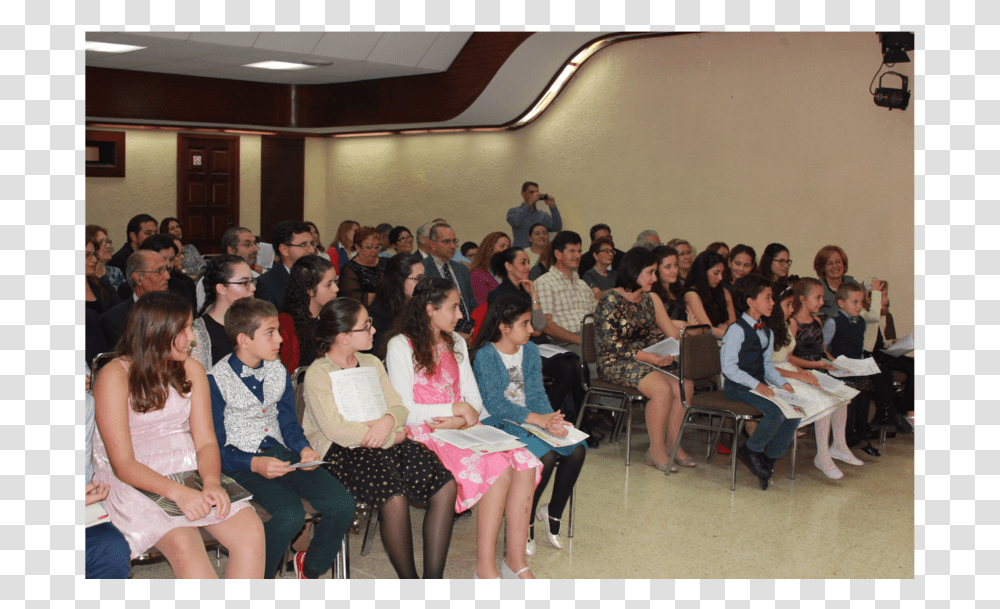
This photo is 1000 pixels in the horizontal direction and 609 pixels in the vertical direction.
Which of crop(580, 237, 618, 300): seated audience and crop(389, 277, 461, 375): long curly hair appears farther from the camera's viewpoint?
crop(580, 237, 618, 300): seated audience

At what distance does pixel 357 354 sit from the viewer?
340 cm

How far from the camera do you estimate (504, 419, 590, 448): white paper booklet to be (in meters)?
3.54

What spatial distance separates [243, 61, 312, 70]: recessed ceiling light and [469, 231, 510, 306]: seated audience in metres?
3.76

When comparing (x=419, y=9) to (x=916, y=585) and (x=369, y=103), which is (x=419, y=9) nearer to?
(x=916, y=585)

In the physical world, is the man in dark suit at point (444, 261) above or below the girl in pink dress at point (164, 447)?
above

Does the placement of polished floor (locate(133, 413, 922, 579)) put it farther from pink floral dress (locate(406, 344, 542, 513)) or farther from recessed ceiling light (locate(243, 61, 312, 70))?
recessed ceiling light (locate(243, 61, 312, 70))

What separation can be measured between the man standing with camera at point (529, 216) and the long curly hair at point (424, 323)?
19.0 feet

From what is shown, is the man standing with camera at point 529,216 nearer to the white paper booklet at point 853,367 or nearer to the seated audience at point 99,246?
the white paper booklet at point 853,367

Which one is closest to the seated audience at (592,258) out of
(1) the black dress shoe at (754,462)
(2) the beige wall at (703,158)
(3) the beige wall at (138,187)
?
(2) the beige wall at (703,158)

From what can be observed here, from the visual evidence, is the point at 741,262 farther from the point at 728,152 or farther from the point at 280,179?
the point at 280,179

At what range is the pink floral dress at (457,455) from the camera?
322cm

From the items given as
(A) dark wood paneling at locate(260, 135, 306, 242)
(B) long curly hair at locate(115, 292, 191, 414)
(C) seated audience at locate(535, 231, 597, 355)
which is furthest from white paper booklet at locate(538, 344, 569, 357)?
(A) dark wood paneling at locate(260, 135, 306, 242)

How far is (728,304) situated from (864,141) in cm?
332

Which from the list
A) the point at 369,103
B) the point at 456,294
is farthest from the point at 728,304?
the point at 369,103
